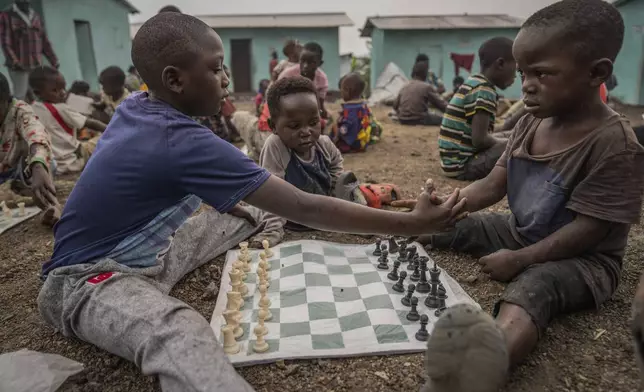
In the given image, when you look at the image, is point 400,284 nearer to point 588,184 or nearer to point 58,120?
point 588,184

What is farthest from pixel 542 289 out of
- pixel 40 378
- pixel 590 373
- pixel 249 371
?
pixel 40 378

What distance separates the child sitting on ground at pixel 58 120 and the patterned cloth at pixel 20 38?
2738 mm

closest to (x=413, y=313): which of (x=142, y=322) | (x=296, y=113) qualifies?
(x=142, y=322)

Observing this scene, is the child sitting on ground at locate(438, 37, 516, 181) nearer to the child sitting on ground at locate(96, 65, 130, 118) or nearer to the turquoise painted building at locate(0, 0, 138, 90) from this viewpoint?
the child sitting on ground at locate(96, 65, 130, 118)

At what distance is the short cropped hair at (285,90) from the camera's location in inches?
121

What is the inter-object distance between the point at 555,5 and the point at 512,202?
3.09 feet

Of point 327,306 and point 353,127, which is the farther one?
point 353,127

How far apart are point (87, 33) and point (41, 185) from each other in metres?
10.3

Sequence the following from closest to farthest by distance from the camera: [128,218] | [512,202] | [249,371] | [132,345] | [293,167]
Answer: [132,345] < [249,371] < [128,218] < [512,202] < [293,167]

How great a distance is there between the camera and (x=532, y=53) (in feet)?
6.37

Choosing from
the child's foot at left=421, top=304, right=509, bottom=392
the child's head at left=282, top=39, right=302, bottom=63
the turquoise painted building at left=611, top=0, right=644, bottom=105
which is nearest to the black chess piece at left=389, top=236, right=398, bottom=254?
the child's foot at left=421, top=304, right=509, bottom=392

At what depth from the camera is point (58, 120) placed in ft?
16.1

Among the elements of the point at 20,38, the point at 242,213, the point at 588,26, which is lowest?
the point at 242,213

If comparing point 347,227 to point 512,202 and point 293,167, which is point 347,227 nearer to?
point 512,202
